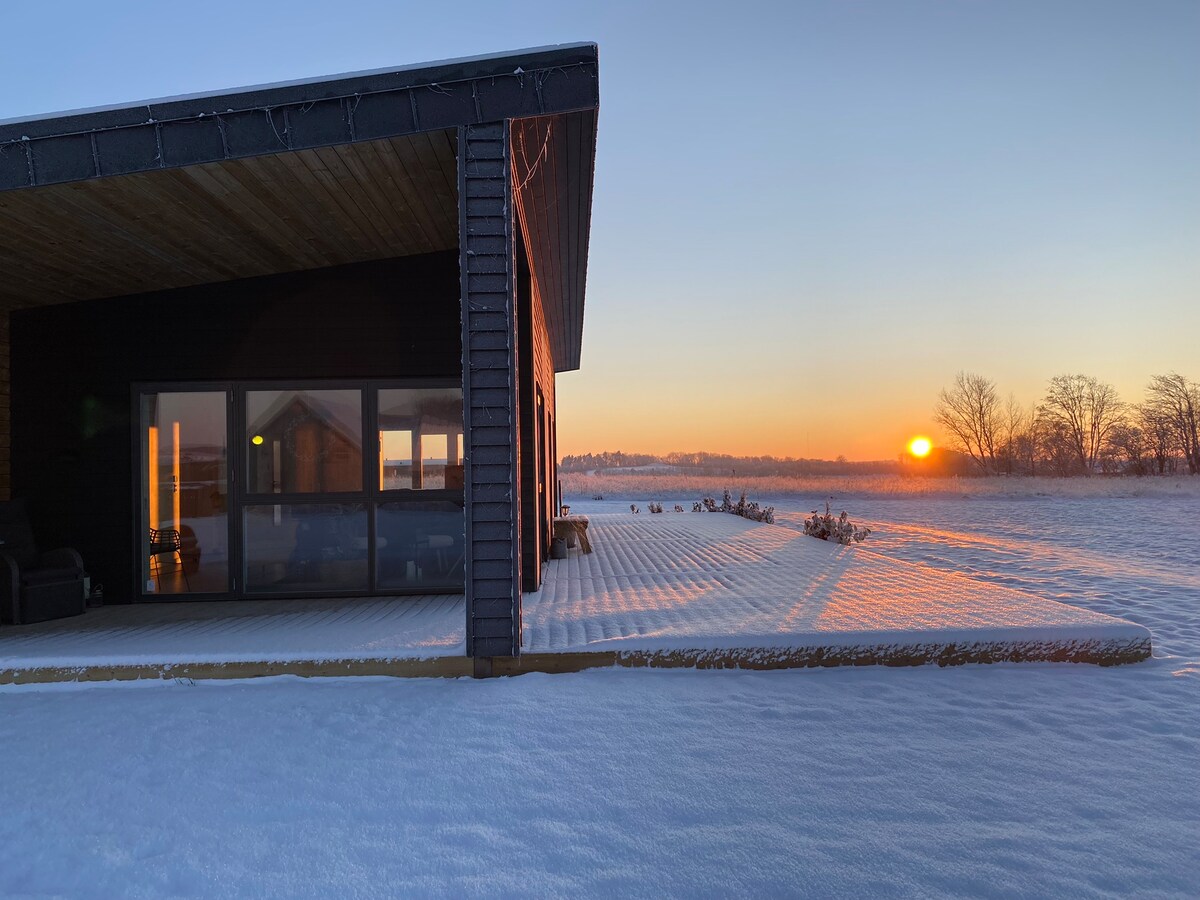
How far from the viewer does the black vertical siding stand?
140 inches

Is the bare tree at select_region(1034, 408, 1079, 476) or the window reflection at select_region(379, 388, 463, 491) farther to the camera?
the bare tree at select_region(1034, 408, 1079, 476)

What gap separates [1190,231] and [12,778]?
46.9ft

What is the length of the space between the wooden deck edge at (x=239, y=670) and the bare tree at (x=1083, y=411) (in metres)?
40.1

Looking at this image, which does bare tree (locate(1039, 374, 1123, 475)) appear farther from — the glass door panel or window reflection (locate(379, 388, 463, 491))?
the glass door panel

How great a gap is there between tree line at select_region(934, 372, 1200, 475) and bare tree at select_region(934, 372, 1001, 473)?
0.15 feet

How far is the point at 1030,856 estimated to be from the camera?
1919 millimetres

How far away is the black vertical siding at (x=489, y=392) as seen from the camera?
355 cm

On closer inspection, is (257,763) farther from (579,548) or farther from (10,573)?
(579,548)

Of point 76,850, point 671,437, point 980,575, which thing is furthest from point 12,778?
point 671,437

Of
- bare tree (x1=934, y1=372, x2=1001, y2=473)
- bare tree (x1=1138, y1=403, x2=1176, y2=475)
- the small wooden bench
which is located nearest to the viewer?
the small wooden bench

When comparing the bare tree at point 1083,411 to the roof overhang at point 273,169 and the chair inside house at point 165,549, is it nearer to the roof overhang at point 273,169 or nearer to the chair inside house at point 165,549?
the roof overhang at point 273,169

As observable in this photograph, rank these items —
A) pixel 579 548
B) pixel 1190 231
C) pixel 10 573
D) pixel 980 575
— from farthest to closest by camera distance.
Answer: pixel 1190 231 < pixel 579 548 < pixel 980 575 < pixel 10 573

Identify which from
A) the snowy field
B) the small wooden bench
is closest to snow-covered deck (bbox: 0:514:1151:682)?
the snowy field

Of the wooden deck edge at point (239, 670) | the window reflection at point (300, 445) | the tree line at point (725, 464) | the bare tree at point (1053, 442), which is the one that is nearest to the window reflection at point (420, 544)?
the window reflection at point (300, 445)
